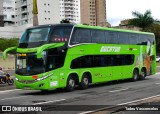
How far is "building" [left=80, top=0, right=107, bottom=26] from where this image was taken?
184m

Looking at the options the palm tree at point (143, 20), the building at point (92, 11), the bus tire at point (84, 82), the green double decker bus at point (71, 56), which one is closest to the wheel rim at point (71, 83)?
the green double decker bus at point (71, 56)

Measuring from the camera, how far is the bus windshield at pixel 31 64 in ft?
63.3

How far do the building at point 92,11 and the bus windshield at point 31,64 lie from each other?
16325cm

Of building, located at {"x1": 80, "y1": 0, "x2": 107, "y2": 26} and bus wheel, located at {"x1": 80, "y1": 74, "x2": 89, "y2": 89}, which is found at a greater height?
building, located at {"x1": 80, "y1": 0, "x2": 107, "y2": 26}

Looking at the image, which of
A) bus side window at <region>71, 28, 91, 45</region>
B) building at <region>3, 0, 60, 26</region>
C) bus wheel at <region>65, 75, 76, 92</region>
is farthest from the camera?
building at <region>3, 0, 60, 26</region>

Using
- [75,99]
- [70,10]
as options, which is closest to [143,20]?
[75,99]

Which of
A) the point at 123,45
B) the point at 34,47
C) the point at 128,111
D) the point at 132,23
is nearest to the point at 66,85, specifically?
the point at 34,47

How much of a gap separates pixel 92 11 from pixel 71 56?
16752 cm

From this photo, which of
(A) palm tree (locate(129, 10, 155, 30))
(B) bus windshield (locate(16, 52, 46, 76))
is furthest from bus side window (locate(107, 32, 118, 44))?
(A) palm tree (locate(129, 10, 155, 30))

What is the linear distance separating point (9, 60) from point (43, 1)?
227 ft

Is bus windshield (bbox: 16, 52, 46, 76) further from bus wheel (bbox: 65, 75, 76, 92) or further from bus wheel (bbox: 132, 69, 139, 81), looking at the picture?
bus wheel (bbox: 132, 69, 139, 81)

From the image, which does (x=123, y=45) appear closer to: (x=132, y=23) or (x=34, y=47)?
(x=34, y=47)

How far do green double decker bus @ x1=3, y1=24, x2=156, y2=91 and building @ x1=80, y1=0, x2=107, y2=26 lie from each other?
15631 centimetres

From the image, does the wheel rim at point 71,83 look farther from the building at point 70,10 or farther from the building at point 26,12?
the building at point 70,10
